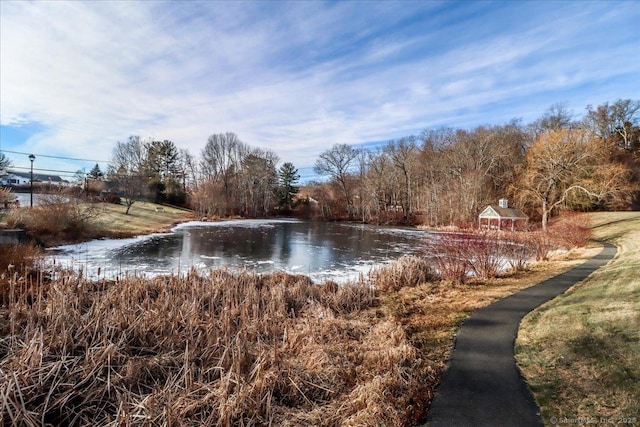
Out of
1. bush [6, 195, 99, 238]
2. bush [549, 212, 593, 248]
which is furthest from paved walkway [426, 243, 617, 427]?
bush [6, 195, 99, 238]

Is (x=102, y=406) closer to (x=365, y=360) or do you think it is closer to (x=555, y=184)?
(x=365, y=360)

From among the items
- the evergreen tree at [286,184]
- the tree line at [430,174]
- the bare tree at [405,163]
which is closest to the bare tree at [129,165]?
the tree line at [430,174]

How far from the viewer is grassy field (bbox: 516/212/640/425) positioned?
11.3 ft

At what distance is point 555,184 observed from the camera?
3103 centimetres

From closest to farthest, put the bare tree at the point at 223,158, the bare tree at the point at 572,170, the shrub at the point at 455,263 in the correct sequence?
the shrub at the point at 455,263, the bare tree at the point at 572,170, the bare tree at the point at 223,158

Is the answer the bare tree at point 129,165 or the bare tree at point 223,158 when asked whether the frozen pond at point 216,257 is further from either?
the bare tree at point 223,158

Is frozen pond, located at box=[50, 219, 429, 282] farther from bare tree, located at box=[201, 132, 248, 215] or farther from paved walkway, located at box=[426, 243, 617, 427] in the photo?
bare tree, located at box=[201, 132, 248, 215]

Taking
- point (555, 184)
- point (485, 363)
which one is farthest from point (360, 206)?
point (485, 363)

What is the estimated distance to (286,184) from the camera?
2301 inches

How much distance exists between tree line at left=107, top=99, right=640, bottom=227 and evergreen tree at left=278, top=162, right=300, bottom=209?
8.2 inches

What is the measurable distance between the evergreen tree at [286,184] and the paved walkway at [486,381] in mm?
51822

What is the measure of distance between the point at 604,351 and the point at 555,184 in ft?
109

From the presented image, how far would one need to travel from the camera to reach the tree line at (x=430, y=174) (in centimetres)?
2942

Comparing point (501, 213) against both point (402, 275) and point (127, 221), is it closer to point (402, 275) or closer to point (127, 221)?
point (402, 275)
